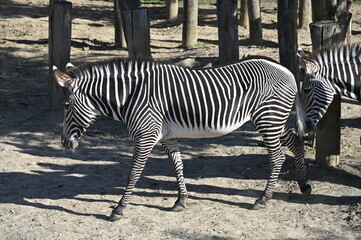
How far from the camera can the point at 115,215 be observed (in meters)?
7.21

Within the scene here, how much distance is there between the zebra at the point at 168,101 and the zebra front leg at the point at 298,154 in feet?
0.85

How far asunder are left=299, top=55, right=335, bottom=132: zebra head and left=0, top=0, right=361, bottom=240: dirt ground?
944 millimetres

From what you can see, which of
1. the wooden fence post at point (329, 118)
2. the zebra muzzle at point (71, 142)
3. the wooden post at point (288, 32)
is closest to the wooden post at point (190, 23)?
the wooden post at point (288, 32)

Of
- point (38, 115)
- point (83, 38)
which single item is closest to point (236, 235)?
point (38, 115)

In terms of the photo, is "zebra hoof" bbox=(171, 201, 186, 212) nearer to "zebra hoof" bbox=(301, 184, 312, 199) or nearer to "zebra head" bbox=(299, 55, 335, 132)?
"zebra hoof" bbox=(301, 184, 312, 199)

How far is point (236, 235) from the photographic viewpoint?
22.2 ft

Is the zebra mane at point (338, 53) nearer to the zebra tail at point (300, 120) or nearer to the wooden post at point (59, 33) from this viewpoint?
the zebra tail at point (300, 120)

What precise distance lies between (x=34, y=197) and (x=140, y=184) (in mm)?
1253

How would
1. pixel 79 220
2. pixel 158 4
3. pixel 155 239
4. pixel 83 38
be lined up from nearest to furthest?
1. pixel 155 239
2. pixel 79 220
3. pixel 83 38
4. pixel 158 4

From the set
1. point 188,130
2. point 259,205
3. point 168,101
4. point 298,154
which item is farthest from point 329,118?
point 168,101

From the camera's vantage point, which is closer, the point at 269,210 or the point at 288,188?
the point at 269,210

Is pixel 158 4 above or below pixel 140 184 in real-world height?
above

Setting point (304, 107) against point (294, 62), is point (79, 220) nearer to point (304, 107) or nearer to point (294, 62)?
point (304, 107)

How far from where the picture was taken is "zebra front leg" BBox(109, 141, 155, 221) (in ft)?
23.5
